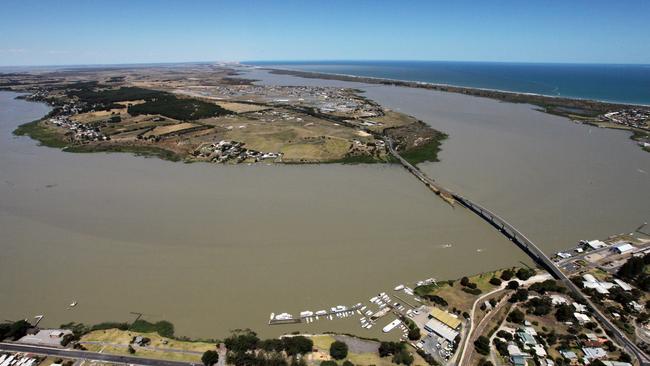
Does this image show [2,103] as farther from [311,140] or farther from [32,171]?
[311,140]

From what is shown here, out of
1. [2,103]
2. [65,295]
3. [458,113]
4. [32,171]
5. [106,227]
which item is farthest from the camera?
[2,103]

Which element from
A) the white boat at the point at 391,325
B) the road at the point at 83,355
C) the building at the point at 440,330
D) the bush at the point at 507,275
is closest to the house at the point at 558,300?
the bush at the point at 507,275

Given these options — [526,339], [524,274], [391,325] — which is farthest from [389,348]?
[524,274]

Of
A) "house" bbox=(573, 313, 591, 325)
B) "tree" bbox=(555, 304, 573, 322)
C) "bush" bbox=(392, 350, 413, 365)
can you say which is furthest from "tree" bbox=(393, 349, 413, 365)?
"house" bbox=(573, 313, 591, 325)

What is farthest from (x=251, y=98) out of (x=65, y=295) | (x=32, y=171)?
(x=65, y=295)

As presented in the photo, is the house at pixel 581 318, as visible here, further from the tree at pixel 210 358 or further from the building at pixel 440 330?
the tree at pixel 210 358

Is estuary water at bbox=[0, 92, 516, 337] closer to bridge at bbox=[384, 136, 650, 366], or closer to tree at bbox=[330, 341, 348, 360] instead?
bridge at bbox=[384, 136, 650, 366]
